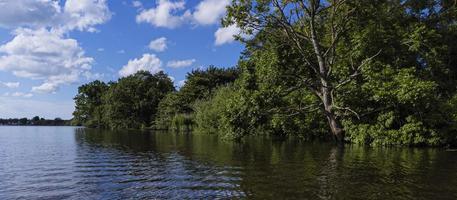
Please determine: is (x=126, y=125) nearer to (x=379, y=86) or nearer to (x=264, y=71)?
(x=264, y=71)

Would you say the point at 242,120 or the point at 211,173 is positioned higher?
the point at 242,120

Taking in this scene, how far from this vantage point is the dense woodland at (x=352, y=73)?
3359 cm

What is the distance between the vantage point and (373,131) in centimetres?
3475

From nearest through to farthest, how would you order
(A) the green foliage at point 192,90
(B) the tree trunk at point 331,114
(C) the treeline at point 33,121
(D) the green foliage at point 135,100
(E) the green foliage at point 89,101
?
1. (B) the tree trunk at point 331,114
2. (A) the green foliage at point 192,90
3. (D) the green foliage at point 135,100
4. (E) the green foliage at point 89,101
5. (C) the treeline at point 33,121

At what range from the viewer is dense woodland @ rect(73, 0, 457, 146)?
110 ft

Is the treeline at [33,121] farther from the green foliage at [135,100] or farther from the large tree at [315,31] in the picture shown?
the large tree at [315,31]

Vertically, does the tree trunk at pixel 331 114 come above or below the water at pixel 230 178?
above

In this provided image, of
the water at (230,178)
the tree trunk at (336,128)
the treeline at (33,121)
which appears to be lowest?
the water at (230,178)

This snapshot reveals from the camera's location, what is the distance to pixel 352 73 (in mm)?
A: 39562

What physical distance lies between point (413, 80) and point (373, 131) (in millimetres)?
5287

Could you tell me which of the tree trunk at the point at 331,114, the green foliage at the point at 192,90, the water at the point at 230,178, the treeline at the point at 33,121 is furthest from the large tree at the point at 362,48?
the treeline at the point at 33,121

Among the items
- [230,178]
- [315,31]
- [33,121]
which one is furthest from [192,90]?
[33,121]

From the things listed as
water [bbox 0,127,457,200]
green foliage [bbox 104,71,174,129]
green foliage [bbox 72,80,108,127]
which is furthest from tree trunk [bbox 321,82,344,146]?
green foliage [bbox 72,80,108,127]

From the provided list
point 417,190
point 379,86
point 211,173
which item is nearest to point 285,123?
point 379,86
